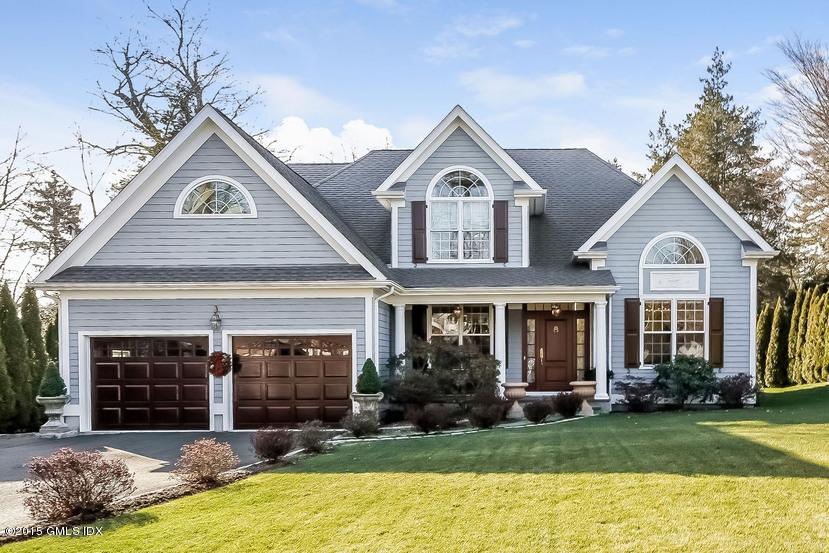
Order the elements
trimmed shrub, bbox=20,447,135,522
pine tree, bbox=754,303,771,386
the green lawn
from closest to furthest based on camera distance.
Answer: the green lawn, trimmed shrub, bbox=20,447,135,522, pine tree, bbox=754,303,771,386

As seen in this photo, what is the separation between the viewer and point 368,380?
546 inches

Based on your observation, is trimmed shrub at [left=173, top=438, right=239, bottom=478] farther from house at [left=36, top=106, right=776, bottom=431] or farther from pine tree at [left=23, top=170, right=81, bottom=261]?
pine tree at [left=23, top=170, right=81, bottom=261]

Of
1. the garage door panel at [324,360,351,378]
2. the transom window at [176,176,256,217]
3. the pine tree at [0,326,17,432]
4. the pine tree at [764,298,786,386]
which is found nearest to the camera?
the garage door panel at [324,360,351,378]

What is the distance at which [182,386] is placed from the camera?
1472 cm

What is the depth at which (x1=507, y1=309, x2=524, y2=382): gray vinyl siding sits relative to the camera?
17797 mm

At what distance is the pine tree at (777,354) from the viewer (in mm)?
24859

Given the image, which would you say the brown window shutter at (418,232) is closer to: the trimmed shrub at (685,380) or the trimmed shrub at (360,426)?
the trimmed shrub at (360,426)

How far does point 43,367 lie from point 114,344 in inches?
134

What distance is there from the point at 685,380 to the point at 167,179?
39.1 feet

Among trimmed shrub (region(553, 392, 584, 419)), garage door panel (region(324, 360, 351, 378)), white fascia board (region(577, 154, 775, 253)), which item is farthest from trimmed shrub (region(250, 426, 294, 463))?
white fascia board (region(577, 154, 775, 253))

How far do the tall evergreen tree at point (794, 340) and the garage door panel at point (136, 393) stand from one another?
2042 centimetres

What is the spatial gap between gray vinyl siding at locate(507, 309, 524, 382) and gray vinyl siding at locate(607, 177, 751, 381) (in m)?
2.24

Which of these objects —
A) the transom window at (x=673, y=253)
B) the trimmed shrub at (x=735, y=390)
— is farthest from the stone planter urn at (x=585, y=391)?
the transom window at (x=673, y=253)

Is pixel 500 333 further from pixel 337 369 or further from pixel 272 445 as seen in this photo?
pixel 272 445
